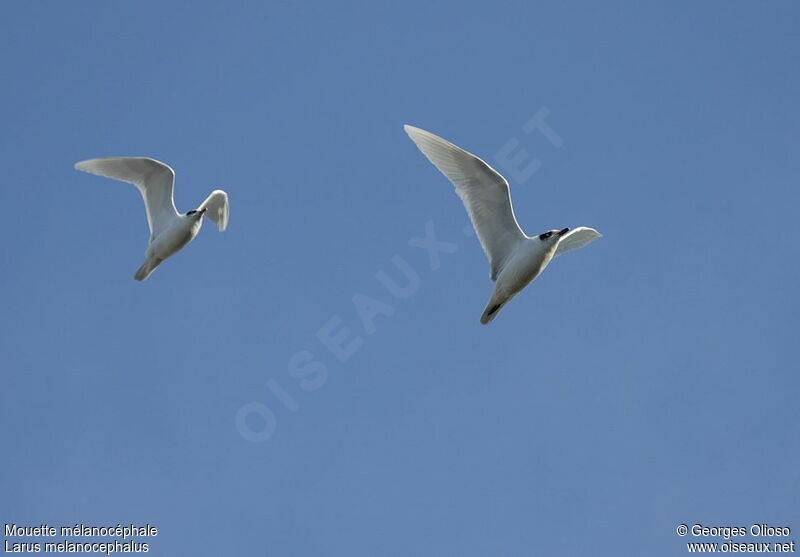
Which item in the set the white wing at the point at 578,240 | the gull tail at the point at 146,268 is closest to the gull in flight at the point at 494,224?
the white wing at the point at 578,240

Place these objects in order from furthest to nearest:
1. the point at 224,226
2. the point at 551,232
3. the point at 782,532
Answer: the point at 224,226, the point at 551,232, the point at 782,532

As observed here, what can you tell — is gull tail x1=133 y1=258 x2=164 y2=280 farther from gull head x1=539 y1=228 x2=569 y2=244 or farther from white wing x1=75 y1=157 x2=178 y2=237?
gull head x1=539 y1=228 x2=569 y2=244

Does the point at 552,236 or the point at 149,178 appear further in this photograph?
the point at 149,178

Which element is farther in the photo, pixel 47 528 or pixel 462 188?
pixel 462 188

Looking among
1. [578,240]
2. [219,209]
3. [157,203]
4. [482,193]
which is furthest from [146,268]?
[578,240]

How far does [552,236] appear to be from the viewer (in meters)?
21.2

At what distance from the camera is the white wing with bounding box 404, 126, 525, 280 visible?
69.4ft

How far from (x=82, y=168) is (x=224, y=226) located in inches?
141

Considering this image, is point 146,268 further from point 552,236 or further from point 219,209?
point 552,236

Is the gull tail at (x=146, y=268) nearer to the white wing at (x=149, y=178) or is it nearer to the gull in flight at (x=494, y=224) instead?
the white wing at (x=149, y=178)

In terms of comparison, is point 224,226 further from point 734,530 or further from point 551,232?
point 734,530

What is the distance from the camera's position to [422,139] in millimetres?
21531

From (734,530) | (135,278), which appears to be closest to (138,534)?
(135,278)

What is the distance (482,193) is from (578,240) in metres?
3.36
